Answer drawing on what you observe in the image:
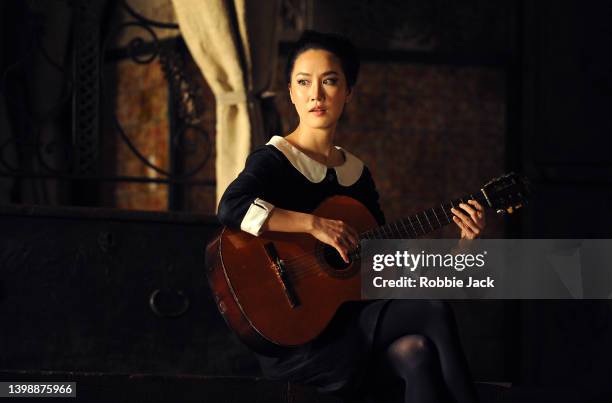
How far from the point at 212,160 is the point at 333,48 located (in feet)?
9.95

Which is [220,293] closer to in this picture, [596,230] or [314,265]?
[314,265]

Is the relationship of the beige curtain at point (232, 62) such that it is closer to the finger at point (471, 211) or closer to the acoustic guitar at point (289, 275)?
the acoustic guitar at point (289, 275)

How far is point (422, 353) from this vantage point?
2.34 metres

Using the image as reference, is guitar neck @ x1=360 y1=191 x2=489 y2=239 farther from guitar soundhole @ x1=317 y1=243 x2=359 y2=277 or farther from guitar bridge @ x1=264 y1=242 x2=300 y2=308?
guitar bridge @ x1=264 y1=242 x2=300 y2=308

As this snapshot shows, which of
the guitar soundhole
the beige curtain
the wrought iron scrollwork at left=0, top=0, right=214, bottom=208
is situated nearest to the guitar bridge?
the guitar soundhole

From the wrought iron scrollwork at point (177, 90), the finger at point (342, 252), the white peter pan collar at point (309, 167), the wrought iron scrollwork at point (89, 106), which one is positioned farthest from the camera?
the wrought iron scrollwork at point (177, 90)

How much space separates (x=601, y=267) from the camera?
3.97 meters

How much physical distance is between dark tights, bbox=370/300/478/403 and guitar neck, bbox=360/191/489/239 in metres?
0.17

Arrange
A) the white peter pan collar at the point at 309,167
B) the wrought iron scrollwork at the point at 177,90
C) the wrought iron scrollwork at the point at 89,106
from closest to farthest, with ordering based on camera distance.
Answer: the white peter pan collar at the point at 309,167 → the wrought iron scrollwork at the point at 89,106 → the wrought iron scrollwork at the point at 177,90

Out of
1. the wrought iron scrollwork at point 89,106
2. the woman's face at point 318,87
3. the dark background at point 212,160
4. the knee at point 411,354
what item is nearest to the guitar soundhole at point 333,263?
the knee at point 411,354

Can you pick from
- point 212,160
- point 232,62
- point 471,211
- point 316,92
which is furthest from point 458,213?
point 212,160

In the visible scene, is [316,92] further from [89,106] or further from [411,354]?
[89,106]

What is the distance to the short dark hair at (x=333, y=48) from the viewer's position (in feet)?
8.44

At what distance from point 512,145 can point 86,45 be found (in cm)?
243
